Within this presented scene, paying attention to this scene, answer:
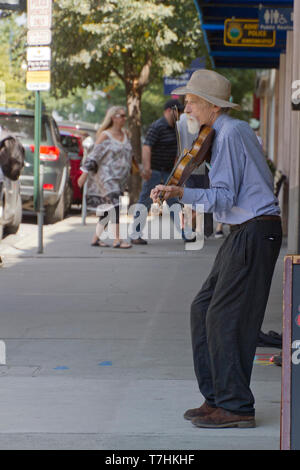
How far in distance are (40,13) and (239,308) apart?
8395 millimetres

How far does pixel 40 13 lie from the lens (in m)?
12.6

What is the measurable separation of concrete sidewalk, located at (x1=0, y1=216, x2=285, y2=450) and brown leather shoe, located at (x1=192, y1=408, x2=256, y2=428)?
42mm

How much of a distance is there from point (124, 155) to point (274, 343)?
6115mm

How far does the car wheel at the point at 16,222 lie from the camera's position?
46.2ft

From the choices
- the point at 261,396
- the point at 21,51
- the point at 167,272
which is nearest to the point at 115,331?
the point at 261,396

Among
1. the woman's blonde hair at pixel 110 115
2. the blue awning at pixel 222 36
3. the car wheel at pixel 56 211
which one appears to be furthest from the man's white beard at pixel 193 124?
the car wheel at pixel 56 211

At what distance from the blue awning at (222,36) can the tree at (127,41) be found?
961 millimetres

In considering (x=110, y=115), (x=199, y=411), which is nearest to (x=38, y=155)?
(x=110, y=115)

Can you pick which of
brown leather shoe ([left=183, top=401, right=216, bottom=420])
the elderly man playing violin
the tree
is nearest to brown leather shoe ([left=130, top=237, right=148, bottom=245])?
the tree

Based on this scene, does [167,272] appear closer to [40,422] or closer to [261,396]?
[261,396]

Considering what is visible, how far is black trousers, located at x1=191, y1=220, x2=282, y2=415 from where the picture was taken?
5.04m

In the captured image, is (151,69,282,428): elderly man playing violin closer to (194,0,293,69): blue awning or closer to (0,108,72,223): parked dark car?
(194,0,293,69): blue awning

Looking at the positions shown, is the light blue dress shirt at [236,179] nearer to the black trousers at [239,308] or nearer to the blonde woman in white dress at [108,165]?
the black trousers at [239,308]

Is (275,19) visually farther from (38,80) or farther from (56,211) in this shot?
(56,211)
